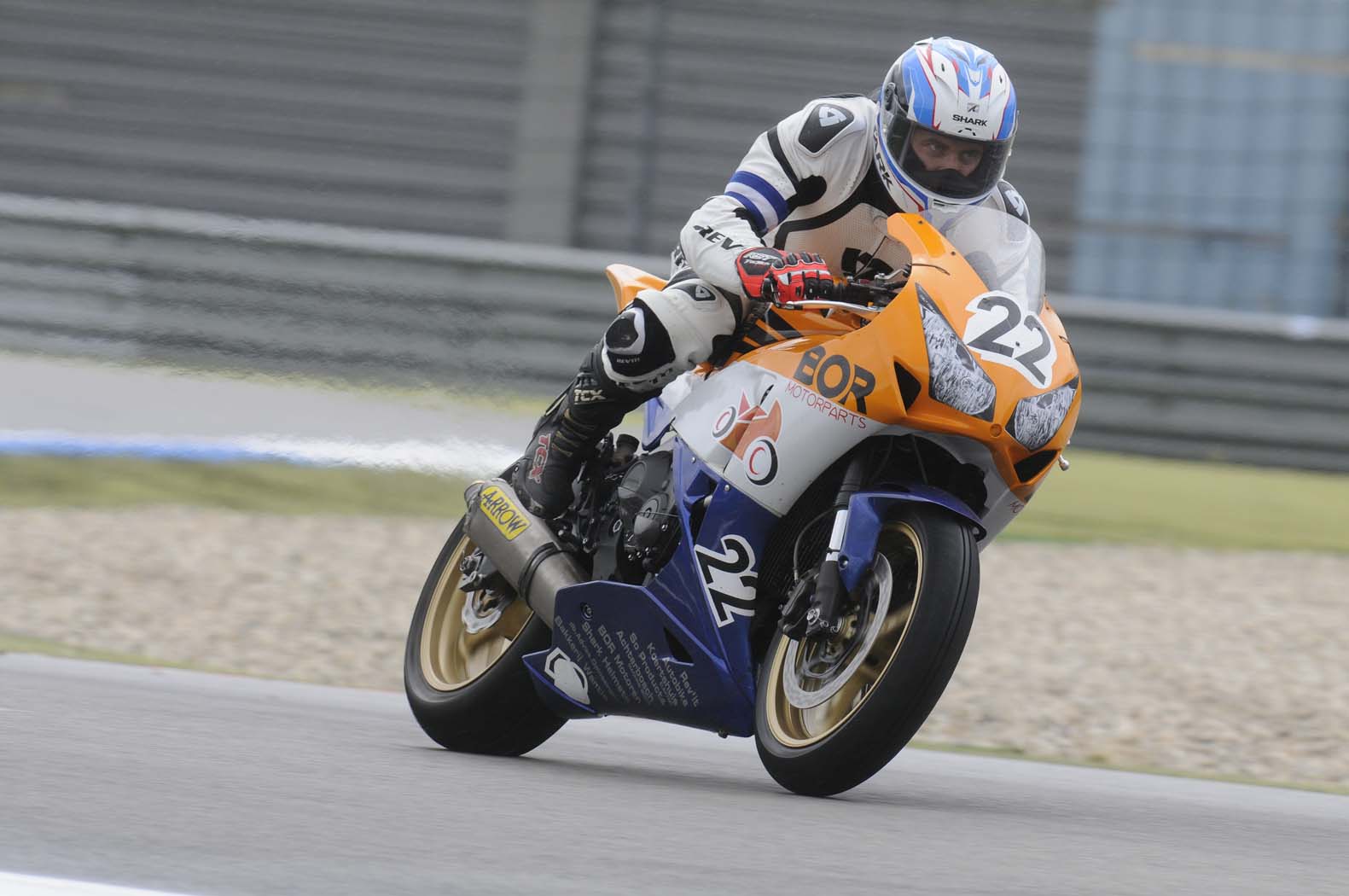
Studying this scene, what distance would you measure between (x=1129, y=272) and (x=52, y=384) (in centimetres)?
715

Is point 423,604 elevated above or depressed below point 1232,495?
above

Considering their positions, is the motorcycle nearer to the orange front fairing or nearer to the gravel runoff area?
the orange front fairing

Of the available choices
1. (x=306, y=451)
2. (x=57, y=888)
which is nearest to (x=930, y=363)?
(x=57, y=888)

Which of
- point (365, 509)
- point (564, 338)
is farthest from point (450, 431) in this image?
point (564, 338)

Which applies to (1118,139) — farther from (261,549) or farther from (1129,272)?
(261,549)

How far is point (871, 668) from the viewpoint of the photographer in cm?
414

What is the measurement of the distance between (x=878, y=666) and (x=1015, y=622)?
4.49m

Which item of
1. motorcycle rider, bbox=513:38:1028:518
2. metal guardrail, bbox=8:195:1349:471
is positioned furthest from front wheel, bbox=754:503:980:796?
metal guardrail, bbox=8:195:1349:471

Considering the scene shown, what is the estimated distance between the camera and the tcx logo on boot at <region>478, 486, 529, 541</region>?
508cm

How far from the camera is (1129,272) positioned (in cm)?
1427

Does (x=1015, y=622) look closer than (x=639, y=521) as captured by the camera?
No

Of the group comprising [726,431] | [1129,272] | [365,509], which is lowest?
[365,509]

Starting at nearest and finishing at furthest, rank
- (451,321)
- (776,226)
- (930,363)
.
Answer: (930,363)
(776,226)
(451,321)

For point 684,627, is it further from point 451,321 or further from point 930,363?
point 451,321
